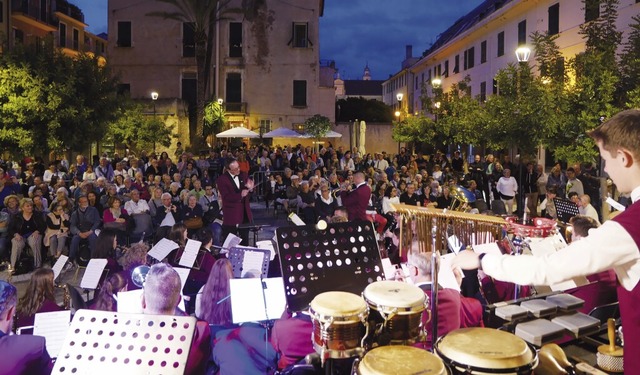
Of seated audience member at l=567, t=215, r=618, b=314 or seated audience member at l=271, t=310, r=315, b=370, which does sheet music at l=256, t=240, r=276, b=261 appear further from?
seated audience member at l=567, t=215, r=618, b=314

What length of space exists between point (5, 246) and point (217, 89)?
23.3m

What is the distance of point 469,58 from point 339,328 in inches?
1314

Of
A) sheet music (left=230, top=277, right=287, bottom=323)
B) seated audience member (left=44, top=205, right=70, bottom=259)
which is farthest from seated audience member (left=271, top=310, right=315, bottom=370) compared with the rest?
seated audience member (left=44, top=205, right=70, bottom=259)

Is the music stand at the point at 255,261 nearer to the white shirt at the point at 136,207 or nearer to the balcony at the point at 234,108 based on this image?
the white shirt at the point at 136,207

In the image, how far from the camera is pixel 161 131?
2530 cm

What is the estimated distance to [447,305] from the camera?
402 cm

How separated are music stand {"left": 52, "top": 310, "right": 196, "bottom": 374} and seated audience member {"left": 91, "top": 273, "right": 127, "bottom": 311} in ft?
7.85

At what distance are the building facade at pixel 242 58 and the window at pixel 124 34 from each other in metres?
0.06

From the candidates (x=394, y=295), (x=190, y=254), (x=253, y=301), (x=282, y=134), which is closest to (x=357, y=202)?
(x=190, y=254)

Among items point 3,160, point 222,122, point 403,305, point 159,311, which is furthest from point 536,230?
point 222,122

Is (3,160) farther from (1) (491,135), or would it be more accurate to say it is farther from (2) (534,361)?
(2) (534,361)

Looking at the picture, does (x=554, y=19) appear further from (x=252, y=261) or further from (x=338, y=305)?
(x=338, y=305)

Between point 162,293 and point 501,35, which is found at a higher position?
point 501,35

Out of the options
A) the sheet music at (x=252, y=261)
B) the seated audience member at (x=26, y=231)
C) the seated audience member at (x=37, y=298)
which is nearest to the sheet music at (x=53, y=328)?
the seated audience member at (x=37, y=298)
